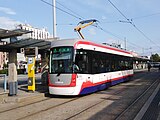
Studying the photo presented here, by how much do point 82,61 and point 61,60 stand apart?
1173 millimetres

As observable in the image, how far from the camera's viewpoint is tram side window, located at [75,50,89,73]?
13.9m

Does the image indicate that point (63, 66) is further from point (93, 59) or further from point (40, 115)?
point (40, 115)

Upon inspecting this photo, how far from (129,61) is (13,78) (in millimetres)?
14899

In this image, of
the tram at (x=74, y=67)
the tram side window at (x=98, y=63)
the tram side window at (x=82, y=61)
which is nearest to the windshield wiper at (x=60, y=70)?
the tram at (x=74, y=67)

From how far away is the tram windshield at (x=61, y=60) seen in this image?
45.2ft

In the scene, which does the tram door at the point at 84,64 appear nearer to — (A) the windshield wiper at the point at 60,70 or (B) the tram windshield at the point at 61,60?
(B) the tram windshield at the point at 61,60

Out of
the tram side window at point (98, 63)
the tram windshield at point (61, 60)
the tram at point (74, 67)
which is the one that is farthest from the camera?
the tram side window at point (98, 63)

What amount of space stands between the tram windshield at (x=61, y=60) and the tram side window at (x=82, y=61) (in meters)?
0.39

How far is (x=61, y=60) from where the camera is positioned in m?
14.0

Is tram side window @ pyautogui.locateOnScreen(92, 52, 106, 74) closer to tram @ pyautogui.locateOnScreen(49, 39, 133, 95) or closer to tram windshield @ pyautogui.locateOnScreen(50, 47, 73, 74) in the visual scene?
tram @ pyautogui.locateOnScreen(49, 39, 133, 95)

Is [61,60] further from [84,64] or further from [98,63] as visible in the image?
[98,63]

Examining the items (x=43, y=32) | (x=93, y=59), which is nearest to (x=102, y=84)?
(x=93, y=59)

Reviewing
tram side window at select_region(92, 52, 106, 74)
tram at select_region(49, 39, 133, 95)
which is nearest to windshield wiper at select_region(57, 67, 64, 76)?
tram at select_region(49, 39, 133, 95)

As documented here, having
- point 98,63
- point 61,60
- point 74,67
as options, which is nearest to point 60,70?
point 61,60
